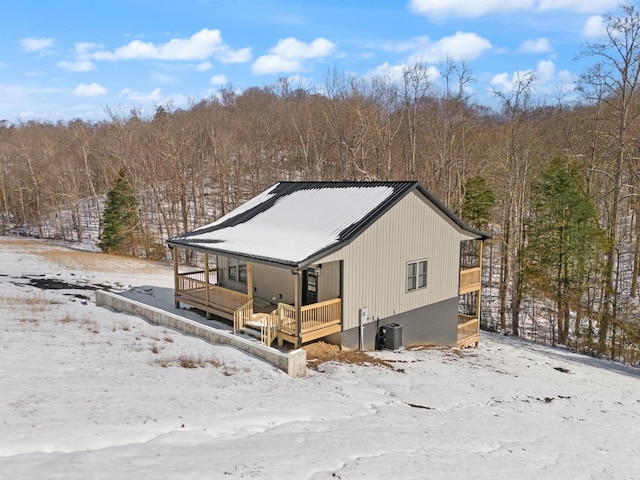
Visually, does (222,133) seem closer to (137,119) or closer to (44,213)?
(137,119)

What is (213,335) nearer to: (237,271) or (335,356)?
(335,356)

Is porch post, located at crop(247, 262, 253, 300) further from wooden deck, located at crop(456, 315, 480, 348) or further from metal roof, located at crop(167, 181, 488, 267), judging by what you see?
wooden deck, located at crop(456, 315, 480, 348)

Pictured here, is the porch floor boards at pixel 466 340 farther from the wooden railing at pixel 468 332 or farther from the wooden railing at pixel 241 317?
the wooden railing at pixel 241 317

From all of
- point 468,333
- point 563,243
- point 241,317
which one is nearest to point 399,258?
point 241,317

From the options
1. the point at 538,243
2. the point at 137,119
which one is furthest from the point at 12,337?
the point at 137,119

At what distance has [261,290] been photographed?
56.7ft

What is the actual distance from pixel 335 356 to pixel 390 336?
2722 mm

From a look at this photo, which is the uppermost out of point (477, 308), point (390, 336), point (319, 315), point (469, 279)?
point (469, 279)

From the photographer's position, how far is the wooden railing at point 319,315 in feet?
45.7

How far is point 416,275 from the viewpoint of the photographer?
1717 cm

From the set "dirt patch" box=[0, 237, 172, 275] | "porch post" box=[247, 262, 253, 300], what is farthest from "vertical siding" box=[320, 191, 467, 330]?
"dirt patch" box=[0, 237, 172, 275]

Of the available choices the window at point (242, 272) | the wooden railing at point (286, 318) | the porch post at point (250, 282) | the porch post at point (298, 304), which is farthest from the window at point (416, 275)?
the window at point (242, 272)

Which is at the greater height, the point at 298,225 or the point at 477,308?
the point at 298,225

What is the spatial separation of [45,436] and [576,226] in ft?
77.4
